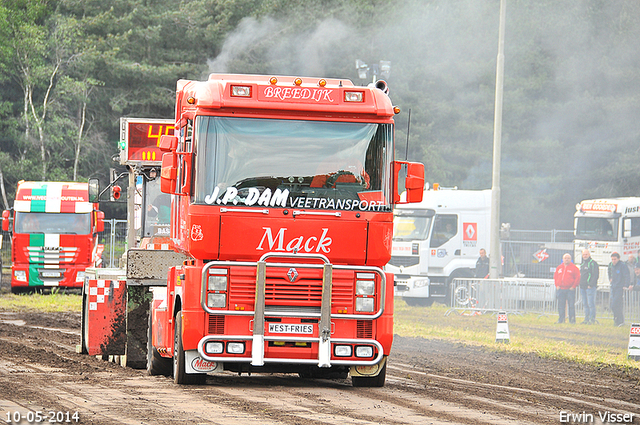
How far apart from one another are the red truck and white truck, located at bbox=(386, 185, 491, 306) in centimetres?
1959

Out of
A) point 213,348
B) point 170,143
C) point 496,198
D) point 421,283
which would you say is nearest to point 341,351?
point 213,348

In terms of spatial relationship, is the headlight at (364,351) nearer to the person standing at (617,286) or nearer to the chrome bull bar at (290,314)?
the chrome bull bar at (290,314)

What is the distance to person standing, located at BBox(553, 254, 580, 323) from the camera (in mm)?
24578

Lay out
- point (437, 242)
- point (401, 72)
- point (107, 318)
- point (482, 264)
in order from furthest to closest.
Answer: point (401, 72) < point (437, 242) < point (482, 264) < point (107, 318)

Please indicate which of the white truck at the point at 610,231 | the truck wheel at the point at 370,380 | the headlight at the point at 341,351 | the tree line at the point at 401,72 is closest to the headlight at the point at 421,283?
the white truck at the point at 610,231

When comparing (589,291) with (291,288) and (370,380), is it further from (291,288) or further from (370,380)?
(291,288)

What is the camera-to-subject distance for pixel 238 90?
33.2ft

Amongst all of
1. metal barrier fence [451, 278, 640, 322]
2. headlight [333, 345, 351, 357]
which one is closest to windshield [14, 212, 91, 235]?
metal barrier fence [451, 278, 640, 322]

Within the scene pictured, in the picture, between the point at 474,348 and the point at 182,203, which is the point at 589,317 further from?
the point at 182,203

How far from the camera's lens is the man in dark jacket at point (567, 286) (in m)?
24.6

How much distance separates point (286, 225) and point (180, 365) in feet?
6.55

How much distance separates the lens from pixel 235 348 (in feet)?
32.4

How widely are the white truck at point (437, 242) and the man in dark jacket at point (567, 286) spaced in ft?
17.6

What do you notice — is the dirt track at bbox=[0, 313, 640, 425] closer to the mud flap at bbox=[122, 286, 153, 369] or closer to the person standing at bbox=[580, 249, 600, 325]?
the mud flap at bbox=[122, 286, 153, 369]
